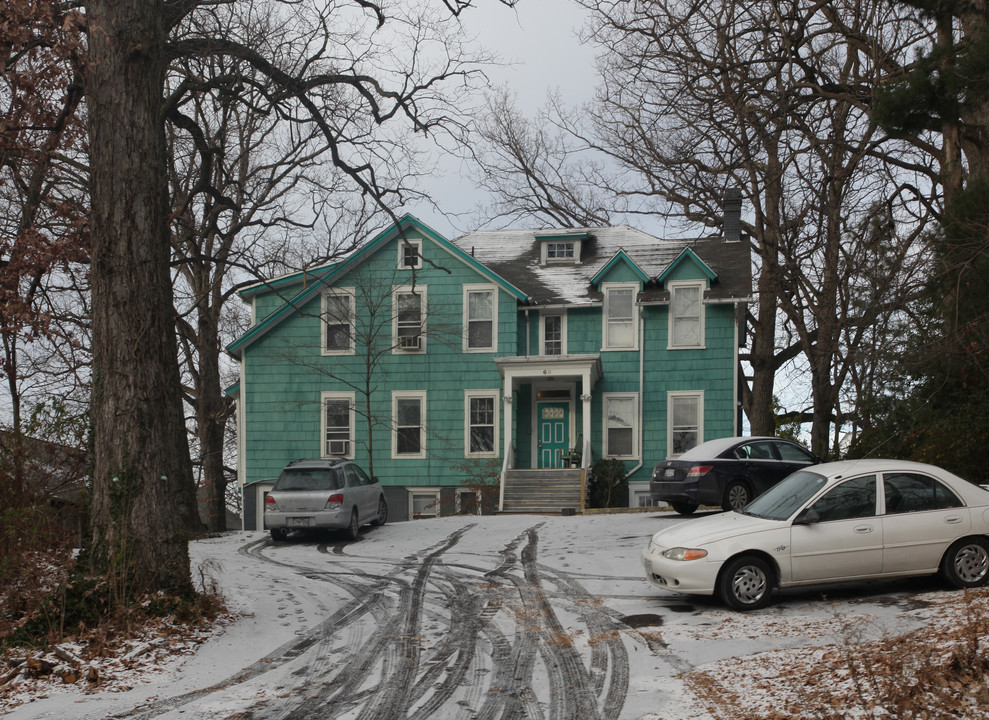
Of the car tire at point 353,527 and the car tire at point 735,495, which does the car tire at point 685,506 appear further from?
the car tire at point 353,527

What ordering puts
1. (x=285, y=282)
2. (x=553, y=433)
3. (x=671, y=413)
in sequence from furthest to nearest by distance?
(x=285, y=282) → (x=553, y=433) → (x=671, y=413)

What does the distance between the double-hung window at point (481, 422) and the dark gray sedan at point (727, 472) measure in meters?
9.44

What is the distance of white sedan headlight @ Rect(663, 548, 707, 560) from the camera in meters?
10.2

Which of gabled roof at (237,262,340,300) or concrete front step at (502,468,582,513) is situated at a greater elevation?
gabled roof at (237,262,340,300)

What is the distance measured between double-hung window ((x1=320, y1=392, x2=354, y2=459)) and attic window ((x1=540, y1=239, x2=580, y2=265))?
7735 millimetres

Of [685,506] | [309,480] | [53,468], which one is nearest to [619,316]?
[685,506]

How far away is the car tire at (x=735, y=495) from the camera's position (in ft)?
57.7

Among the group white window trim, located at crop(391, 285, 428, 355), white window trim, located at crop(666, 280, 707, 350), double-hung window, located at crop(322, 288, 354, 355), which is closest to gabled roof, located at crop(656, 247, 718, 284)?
white window trim, located at crop(666, 280, 707, 350)

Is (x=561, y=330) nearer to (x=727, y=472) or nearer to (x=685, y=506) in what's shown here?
(x=685, y=506)

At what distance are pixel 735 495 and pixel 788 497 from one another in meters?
6.91

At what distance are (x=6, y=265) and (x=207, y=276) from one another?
14.9 m

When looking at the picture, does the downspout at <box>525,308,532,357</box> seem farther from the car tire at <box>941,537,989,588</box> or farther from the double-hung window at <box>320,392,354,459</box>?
the car tire at <box>941,537,989,588</box>

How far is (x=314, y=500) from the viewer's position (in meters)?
18.0

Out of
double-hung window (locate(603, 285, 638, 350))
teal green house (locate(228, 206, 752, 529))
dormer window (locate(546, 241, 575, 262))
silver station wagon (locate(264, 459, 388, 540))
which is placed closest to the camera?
silver station wagon (locate(264, 459, 388, 540))
